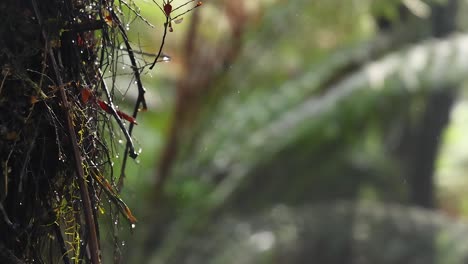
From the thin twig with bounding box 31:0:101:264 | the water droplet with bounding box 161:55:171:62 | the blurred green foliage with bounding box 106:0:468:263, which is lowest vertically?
the thin twig with bounding box 31:0:101:264

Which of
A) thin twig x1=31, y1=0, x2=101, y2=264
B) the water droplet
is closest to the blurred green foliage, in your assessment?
the water droplet

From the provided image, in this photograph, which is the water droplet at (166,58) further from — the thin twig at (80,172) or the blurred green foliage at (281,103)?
the blurred green foliage at (281,103)

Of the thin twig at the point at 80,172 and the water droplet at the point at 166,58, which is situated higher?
the water droplet at the point at 166,58

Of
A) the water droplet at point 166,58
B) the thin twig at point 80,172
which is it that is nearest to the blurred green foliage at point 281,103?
the water droplet at point 166,58

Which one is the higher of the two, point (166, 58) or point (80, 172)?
point (166, 58)

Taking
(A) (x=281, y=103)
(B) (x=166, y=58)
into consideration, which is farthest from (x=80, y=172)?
(A) (x=281, y=103)

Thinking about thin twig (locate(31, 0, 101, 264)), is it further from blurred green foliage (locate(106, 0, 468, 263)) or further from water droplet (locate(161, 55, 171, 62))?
blurred green foliage (locate(106, 0, 468, 263))

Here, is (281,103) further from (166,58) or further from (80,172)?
(80,172)

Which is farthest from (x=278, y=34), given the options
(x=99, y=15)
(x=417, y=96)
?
(x=99, y=15)

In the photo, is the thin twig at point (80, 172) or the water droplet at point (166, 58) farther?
the water droplet at point (166, 58)

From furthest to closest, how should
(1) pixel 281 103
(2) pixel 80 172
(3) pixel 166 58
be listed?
1. (1) pixel 281 103
2. (3) pixel 166 58
3. (2) pixel 80 172

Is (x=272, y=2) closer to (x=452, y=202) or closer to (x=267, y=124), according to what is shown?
(x=267, y=124)
